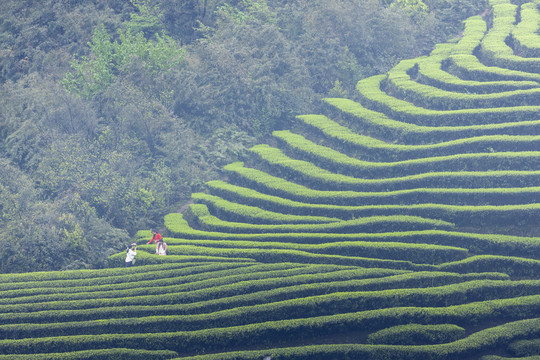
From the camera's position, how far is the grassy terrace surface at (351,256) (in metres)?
22.4

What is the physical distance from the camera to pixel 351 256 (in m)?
27.2

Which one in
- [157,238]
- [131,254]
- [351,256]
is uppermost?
[157,238]

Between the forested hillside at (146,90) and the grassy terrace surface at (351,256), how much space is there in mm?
2389

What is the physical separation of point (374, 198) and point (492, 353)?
11.4m

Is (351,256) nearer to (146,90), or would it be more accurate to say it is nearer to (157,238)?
(157,238)

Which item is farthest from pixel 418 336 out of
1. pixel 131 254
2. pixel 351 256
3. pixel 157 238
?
pixel 131 254

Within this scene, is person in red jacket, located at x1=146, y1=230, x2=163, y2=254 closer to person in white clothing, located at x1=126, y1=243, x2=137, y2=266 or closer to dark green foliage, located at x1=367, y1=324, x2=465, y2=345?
person in white clothing, located at x1=126, y1=243, x2=137, y2=266

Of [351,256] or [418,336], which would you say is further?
[351,256]

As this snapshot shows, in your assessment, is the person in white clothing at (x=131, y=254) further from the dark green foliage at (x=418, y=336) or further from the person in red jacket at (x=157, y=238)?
the dark green foliage at (x=418, y=336)

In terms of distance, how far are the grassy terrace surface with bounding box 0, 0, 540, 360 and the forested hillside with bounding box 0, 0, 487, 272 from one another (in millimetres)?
2389

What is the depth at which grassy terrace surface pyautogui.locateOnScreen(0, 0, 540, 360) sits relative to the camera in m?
22.4

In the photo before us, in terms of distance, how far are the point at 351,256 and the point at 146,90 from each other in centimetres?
2020

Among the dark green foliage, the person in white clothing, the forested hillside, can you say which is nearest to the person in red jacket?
the person in white clothing

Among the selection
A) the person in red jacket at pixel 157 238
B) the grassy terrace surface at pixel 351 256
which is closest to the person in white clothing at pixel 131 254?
the grassy terrace surface at pixel 351 256
